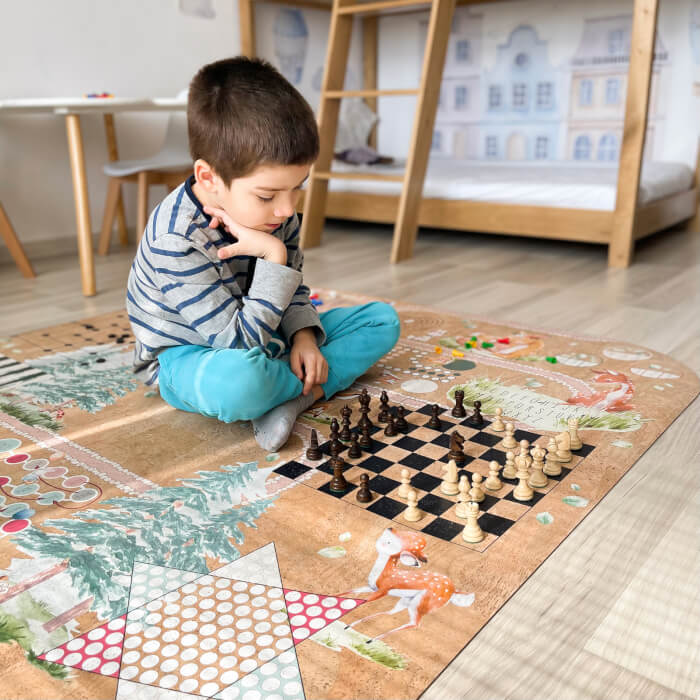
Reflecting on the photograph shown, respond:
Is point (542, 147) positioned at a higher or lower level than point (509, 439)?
higher

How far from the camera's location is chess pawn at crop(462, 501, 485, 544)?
0.86 m

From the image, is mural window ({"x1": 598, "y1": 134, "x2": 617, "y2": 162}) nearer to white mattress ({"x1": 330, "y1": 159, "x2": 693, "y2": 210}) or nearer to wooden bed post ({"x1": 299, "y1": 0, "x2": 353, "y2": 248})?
white mattress ({"x1": 330, "y1": 159, "x2": 693, "y2": 210})

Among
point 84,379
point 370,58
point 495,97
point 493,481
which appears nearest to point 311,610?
point 493,481

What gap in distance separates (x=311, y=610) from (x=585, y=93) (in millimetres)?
3343

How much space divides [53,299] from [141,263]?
109 cm

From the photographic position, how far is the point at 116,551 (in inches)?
33.7

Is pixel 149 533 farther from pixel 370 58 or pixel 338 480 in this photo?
pixel 370 58

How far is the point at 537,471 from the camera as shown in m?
0.99

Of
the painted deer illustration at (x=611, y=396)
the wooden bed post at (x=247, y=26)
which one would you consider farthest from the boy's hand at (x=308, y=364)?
the wooden bed post at (x=247, y=26)

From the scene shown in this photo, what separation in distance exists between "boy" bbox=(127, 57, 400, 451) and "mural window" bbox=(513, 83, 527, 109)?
2850 mm

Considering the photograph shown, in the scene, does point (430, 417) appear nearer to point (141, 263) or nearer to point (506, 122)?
point (141, 263)

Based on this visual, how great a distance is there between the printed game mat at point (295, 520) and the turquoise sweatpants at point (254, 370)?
0.06 metres

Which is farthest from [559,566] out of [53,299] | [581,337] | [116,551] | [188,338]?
[53,299]

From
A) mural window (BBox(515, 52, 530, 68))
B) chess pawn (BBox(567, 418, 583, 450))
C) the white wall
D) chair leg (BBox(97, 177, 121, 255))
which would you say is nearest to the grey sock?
chess pawn (BBox(567, 418, 583, 450))
